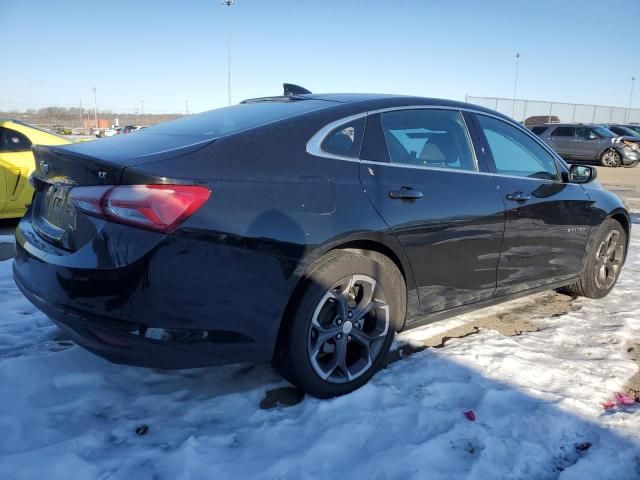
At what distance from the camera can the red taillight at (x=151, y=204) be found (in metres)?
2.12

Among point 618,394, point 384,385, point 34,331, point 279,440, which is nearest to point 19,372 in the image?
point 34,331

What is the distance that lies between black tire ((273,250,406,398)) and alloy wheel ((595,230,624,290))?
95.7 inches

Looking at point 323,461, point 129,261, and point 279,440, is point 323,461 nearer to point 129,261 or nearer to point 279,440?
point 279,440

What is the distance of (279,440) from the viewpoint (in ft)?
7.65

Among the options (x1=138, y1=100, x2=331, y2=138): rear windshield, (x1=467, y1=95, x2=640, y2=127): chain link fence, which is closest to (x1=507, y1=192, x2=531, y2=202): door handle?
(x1=138, y1=100, x2=331, y2=138): rear windshield

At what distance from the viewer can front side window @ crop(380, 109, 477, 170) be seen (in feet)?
9.78

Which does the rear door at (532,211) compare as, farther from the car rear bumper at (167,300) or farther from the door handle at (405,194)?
the car rear bumper at (167,300)

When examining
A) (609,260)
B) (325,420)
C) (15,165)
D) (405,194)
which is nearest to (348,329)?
(325,420)

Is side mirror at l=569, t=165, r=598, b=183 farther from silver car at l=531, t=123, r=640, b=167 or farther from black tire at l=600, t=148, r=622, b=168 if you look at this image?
black tire at l=600, t=148, r=622, b=168

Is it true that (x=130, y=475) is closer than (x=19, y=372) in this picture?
Yes

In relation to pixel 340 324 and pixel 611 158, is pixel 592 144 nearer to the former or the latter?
pixel 611 158

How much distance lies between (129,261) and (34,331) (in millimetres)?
1715

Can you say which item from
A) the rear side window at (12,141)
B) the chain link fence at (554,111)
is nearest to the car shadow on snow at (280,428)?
the rear side window at (12,141)

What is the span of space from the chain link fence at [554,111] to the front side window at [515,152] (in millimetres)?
28633
